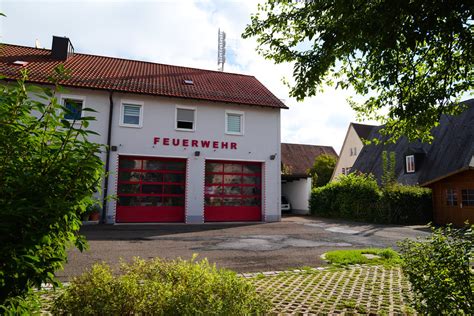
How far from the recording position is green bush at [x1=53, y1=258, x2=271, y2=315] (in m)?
2.92

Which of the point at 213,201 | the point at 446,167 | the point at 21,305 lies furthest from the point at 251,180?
the point at 21,305

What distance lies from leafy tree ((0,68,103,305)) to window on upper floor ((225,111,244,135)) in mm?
15094

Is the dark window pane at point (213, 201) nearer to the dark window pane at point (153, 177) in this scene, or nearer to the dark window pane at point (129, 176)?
the dark window pane at point (153, 177)

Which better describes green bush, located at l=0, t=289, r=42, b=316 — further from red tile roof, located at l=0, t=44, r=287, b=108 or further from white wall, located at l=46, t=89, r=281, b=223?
red tile roof, located at l=0, t=44, r=287, b=108

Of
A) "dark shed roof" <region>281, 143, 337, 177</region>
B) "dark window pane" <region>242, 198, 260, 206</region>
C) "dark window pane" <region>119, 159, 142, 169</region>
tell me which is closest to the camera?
"dark window pane" <region>119, 159, 142, 169</region>

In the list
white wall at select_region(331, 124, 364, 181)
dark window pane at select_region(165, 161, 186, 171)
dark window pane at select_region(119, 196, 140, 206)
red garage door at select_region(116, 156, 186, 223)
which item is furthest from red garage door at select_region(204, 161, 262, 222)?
white wall at select_region(331, 124, 364, 181)

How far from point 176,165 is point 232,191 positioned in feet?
10.9

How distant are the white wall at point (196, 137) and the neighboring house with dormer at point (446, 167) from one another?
31.4ft

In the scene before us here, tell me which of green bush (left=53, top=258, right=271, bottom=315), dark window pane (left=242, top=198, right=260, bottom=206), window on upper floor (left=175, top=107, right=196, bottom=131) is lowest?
green bush (left=53, top=258, right=271, bottom=315)

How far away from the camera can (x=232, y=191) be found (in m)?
17.3

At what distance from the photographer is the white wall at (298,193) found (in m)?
25.4

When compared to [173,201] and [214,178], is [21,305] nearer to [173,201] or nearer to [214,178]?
[173,201]

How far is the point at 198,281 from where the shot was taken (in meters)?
3.41

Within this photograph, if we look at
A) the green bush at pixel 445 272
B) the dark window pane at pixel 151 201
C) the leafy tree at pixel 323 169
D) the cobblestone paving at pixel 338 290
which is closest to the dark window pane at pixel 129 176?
the dark window pane at pixel 151 201
